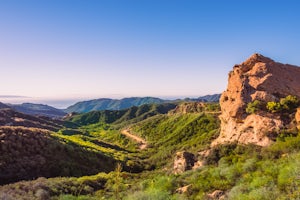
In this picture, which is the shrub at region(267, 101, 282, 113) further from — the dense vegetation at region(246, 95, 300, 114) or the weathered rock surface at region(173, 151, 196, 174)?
the weathered rock surface at region(173, 151, 196, 174)

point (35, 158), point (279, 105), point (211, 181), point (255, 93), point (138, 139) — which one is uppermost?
point (255, 93)

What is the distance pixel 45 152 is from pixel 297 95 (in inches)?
1414

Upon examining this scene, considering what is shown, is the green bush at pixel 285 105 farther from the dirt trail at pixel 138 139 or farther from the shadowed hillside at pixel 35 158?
the dirt trail at pixel 138 139

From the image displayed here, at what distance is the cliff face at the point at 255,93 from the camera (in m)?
35.3

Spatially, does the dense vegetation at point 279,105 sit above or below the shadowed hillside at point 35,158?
above

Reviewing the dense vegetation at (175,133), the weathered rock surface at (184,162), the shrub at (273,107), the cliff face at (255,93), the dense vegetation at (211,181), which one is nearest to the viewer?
the dense vegetation at (211,181)

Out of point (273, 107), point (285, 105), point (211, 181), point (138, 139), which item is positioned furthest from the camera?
point (138, 139)

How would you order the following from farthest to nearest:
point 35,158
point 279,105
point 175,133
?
point 175,133 → point 35,158 → point 279,105

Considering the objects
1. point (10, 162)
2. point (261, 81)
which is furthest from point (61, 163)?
point (261, 81)

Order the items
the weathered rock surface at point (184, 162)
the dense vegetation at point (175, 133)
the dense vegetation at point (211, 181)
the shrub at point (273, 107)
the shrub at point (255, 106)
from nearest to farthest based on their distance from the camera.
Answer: the dense vegetation at point (211, 181) → the shrub at point (273, 107) → the shrub at point (255, 106) → the weathered rock surface at point (184, 162) → the dense vegetation at point (175, 133)

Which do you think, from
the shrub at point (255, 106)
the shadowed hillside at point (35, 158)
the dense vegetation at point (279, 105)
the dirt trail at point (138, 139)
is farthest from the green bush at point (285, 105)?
the dirt trail at point (138, 139)

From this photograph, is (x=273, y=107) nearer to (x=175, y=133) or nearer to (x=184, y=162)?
(x=184, y=162)

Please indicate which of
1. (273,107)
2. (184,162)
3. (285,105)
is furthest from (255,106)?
(184,162)

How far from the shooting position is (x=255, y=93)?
38.6 meters
